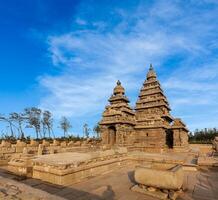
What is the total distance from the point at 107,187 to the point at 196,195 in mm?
2940

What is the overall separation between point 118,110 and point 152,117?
17.3 feet

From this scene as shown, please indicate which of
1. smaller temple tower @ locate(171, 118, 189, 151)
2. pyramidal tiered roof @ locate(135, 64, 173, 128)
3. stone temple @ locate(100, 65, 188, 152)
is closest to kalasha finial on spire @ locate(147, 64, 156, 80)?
pyramidal tiered roof @ locate(135, 64, 173, 128)

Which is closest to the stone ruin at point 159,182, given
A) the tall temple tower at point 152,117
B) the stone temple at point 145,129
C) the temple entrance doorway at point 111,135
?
the stone temple at point 145,129

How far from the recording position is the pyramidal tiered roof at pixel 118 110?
2292 cm

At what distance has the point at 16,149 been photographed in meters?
15.9

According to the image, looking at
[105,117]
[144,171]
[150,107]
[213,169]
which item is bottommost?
[213,169]

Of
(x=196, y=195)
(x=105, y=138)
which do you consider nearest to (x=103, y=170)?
(x=196, y=195)

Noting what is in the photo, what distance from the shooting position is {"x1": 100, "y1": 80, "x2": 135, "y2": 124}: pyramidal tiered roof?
22922 mm

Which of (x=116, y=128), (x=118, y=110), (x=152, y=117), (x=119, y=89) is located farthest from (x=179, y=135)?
(x=119, y=89)

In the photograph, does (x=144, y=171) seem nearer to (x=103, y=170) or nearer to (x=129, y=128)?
(x=103, y=170)

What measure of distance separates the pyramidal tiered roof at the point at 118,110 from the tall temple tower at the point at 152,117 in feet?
5.55

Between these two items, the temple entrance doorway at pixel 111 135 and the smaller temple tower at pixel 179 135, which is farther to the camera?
the temple entrance doorway at pixel 111 135

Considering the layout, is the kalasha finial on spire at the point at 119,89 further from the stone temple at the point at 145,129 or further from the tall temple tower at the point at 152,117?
the tall temple tower at the point at 152,117

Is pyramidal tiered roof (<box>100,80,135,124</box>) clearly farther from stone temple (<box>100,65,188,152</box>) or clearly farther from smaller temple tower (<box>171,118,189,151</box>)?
smaller temple tower (<box>171,118,189,151</box>)
